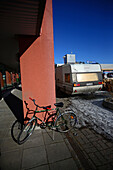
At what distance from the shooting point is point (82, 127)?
138 inches

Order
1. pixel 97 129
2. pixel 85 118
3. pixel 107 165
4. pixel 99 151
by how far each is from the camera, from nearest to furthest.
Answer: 1. pixel 107 165
2. pixel 99 151
3. pixel 97 129
4. pixel 85 118

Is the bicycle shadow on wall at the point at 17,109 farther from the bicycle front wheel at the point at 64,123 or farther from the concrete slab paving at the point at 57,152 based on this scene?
the concrete slab paving at the point at 57,152

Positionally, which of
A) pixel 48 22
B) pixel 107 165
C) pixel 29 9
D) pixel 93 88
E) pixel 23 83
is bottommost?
pixel 107 165

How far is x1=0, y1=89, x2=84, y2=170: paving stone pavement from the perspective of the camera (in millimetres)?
1995

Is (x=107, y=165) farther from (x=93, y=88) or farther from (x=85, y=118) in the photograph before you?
(x=93, y=88)

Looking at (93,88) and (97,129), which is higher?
(93,88)

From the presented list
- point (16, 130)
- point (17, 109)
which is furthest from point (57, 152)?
point (17, 109)

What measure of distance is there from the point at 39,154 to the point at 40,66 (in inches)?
111

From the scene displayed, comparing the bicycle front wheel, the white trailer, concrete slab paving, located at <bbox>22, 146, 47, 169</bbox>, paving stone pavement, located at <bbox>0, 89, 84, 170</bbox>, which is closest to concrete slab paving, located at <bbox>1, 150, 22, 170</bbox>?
paving stone pavement, located at <bbox>0, 89, 84, 170</bbox>

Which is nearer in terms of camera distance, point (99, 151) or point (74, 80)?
point (99, 151)

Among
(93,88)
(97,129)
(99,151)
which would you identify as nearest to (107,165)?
(99,151)

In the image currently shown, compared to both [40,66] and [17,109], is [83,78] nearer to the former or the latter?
[40,66]

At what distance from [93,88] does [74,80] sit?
7.00 feet

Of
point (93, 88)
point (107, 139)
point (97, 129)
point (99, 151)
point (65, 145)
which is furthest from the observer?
point (93, 88)
